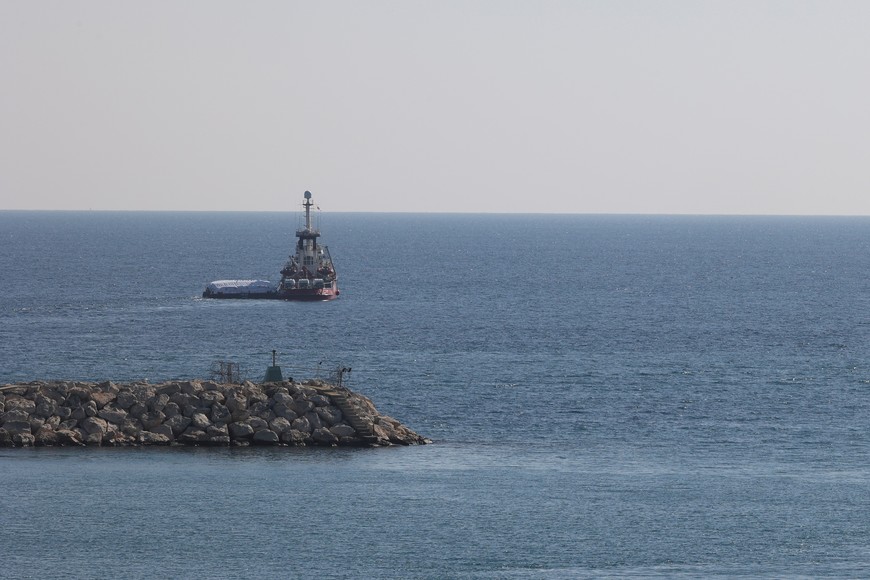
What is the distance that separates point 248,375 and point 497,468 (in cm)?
3318

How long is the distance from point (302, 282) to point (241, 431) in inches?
3414

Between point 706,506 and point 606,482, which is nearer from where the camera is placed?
point 706,506

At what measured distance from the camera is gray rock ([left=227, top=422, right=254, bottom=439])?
65.4 meters

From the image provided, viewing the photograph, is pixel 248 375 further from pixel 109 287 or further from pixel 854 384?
pixel 109 287

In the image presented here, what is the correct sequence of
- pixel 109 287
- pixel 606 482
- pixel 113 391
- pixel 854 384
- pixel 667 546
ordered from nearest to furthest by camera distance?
pixel 667 546, pixel 606 482, pixel 113 391, pixel 854 384, pixel 109 287

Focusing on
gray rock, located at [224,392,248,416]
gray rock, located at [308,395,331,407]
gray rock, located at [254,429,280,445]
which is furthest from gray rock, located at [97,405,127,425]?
gray rock, located at [308,395,331,407]

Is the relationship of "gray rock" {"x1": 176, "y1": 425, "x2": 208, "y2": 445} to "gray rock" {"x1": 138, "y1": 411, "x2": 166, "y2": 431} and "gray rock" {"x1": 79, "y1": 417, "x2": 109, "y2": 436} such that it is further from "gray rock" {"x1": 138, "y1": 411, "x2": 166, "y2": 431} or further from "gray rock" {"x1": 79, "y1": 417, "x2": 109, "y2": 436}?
"gray rock" {"x1": 79, "y1": 417, "x2": 109, "y2": 436}

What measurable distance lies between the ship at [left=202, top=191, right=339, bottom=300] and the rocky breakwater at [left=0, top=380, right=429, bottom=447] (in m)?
81.4

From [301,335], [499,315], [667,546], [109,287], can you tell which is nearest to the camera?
[667,546]

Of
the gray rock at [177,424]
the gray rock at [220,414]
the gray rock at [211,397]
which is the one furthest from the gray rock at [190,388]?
the gray rock at [177,424]

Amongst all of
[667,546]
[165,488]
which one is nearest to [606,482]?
[667,546]

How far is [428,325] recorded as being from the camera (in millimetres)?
126812

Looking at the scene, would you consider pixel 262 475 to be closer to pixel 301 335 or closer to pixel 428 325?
pixel 301 335

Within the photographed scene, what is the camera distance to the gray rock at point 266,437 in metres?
65.3
